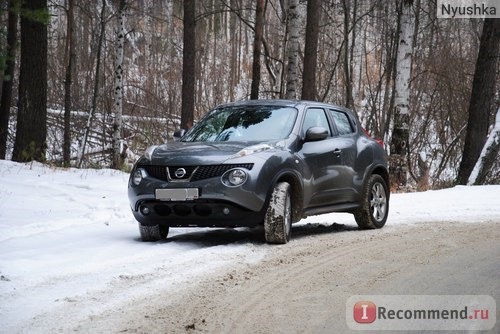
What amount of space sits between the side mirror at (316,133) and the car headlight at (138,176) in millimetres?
2068

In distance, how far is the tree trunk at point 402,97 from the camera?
58.1 ft

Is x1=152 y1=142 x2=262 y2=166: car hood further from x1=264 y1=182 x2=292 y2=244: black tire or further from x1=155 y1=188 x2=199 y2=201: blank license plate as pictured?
x1=264 y1=182 x2=292 y2=244: black tire

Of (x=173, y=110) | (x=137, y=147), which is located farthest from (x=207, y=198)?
(x=173, y=110)

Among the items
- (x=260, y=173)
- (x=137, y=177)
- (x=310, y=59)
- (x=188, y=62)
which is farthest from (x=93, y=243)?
(x=310, y=59)

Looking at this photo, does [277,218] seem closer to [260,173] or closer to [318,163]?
[260,173]

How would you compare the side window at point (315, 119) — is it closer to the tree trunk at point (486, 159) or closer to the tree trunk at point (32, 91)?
the tree trunk at point (486, 159)

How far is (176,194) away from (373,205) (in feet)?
11.3

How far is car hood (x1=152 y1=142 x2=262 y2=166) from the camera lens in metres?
8.02

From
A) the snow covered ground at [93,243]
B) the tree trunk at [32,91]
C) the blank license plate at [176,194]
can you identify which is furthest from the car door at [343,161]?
the tree trunk at [32,91]

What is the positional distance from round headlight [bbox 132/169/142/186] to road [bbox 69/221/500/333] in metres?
0.90

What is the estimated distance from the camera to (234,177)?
25.9 feet

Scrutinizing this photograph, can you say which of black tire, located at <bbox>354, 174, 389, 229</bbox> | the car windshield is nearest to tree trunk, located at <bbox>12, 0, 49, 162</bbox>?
the car windshield

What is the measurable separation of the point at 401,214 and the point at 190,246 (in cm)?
496

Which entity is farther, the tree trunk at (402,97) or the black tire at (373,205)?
the tree trunk at (402,97)
